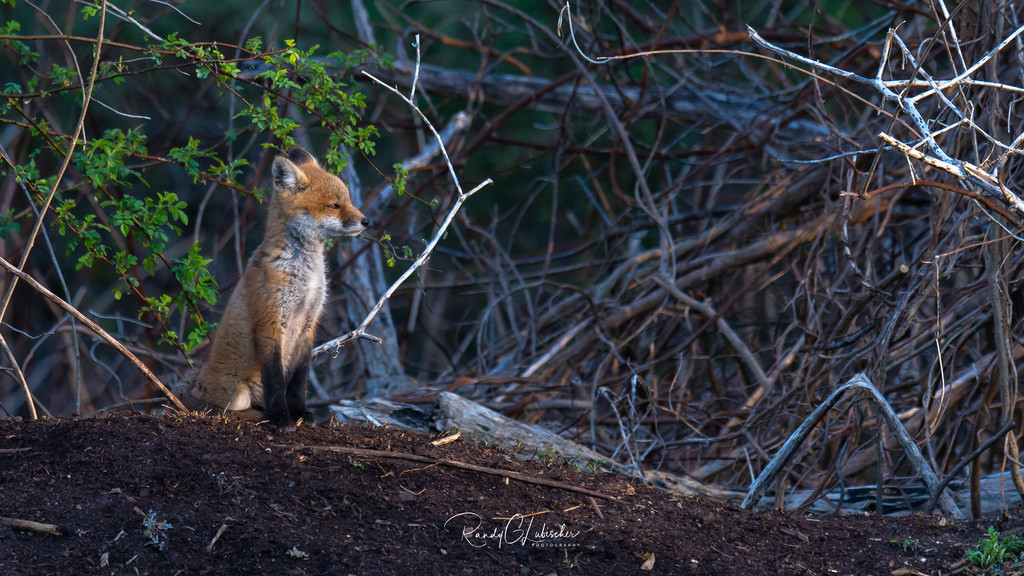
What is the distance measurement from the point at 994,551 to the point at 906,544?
12.5 inches

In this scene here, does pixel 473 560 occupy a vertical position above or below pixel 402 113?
below

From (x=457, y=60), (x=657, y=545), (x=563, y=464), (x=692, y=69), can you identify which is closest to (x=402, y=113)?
(x=457, y=60)

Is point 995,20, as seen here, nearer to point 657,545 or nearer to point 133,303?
point 657,545

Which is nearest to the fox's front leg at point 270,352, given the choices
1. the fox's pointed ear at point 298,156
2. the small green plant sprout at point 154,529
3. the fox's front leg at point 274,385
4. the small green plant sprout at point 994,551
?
the fox's front leg at point 274,385

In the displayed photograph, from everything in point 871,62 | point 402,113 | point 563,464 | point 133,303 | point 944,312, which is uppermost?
point 871,62

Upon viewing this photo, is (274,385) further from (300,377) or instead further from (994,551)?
(994,551)

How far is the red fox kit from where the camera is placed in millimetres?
4523

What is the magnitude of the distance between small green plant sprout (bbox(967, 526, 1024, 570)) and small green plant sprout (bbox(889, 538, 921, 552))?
0.20 m

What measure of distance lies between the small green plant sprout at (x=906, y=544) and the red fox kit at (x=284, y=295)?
2.81 m

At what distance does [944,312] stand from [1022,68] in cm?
163

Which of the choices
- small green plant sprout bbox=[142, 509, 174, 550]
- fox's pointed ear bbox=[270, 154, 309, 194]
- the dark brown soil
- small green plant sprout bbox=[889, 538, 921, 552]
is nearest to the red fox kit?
fox's pointed ear bbox=[270, 154, 309, 194]

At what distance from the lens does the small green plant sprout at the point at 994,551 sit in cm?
321

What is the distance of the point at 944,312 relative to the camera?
18.7 feet

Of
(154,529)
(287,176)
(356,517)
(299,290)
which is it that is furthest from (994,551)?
(287,176)
